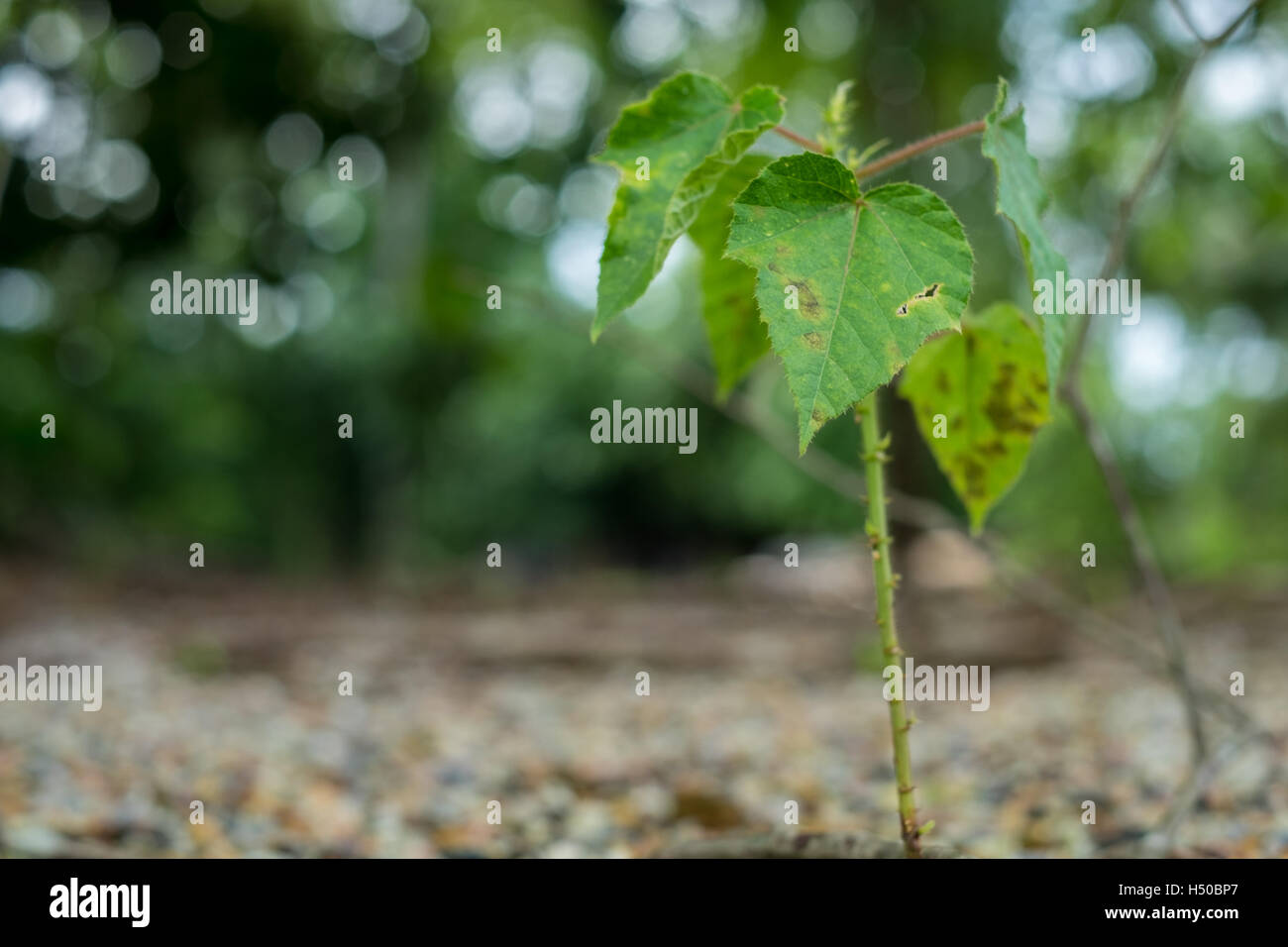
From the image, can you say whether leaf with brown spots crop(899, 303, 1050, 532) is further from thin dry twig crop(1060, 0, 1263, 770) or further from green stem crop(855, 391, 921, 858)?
thin dry twig crop(1060, 0, 1263, 770)

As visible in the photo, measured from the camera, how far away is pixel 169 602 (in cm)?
636

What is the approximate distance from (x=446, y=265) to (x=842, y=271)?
2203mm

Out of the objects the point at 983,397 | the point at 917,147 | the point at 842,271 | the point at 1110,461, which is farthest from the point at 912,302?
the point at 1110,461

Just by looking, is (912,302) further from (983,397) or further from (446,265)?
(446,265)

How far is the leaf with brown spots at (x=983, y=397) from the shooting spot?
3.64 feet

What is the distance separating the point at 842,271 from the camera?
845 mm

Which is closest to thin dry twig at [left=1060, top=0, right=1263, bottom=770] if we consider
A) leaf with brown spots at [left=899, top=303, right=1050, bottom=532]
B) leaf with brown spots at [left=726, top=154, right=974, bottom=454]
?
leaf with brown spots at [left=899, top=303, right=1050, bottom=532]

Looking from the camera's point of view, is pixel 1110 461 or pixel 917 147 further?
pixel 1110 461

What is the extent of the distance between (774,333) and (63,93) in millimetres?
6449

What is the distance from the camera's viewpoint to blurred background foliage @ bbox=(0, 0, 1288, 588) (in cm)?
387

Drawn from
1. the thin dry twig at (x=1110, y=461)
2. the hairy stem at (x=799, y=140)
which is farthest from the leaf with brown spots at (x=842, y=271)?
the thin dry twig at (x=1110, y=461)
